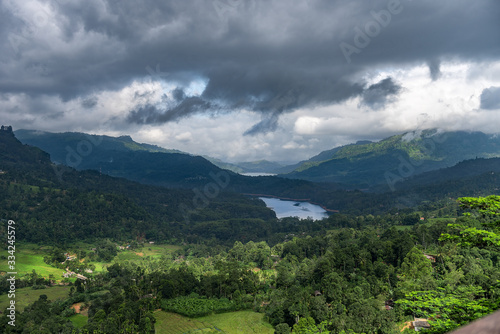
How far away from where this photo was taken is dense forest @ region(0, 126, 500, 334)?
2859 cm

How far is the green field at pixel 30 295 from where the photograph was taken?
54.0 metres

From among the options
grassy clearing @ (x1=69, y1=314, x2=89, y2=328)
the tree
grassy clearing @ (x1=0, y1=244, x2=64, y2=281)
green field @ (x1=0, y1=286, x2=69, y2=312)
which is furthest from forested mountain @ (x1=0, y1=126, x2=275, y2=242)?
the tree

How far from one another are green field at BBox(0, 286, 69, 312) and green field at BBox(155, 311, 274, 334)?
90.4ft

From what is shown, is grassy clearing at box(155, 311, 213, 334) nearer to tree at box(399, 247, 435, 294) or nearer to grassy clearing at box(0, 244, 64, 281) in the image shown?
tree at box(399, 247, 435, 294)

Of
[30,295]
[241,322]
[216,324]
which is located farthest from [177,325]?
[30,295]

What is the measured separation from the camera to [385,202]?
168 metres

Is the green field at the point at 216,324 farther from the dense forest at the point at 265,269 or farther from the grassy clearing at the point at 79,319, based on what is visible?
the grassy clearing at the point at 79,319

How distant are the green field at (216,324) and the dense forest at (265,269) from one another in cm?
115

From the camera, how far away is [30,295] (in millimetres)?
58906

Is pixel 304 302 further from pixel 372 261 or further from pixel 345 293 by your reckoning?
pixel 372 261

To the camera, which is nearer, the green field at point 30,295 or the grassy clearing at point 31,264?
the green field at point 30,295

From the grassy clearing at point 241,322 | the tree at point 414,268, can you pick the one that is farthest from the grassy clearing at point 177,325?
the tree at point 414,268

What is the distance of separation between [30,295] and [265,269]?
46.3m

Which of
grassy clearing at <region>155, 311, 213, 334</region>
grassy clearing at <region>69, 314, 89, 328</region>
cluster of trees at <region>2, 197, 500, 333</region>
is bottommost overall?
grassy clearing at <region>69, 314, 89, 328</region>
